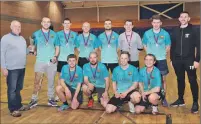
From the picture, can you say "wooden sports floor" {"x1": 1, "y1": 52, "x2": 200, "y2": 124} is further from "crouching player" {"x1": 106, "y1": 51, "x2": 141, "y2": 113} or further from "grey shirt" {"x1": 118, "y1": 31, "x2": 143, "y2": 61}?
"grey shirt" {"x1": 118, "y1": 31, "x2": 143, "y2": 61}

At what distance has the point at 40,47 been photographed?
3420mm

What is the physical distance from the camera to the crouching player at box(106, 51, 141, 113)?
327 cm

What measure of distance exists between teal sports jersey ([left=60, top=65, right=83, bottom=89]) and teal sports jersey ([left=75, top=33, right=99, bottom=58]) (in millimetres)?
320

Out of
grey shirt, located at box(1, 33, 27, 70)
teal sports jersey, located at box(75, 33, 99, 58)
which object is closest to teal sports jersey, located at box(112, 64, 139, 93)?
teal sports jersey, located at box(75, 33, 99, 58)

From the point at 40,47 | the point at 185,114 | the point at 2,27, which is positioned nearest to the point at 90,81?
the point at 40,47

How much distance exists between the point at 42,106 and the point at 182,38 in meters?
2.16

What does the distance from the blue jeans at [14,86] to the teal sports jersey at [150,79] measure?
1.55 meters

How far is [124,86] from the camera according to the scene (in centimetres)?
335

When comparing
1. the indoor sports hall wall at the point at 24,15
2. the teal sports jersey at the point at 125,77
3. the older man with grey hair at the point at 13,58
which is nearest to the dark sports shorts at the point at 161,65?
the teal sports jersey at the point at 125,77

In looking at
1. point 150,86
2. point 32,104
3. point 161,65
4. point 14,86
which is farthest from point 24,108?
point 161,65

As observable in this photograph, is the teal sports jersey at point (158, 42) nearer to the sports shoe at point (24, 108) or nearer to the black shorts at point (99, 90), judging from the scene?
the black shorts at point (99, 90)

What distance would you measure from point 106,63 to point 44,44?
0.96 meters

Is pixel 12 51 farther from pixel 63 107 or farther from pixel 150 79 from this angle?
pixel 150 79

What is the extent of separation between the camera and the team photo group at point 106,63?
3119 mm
